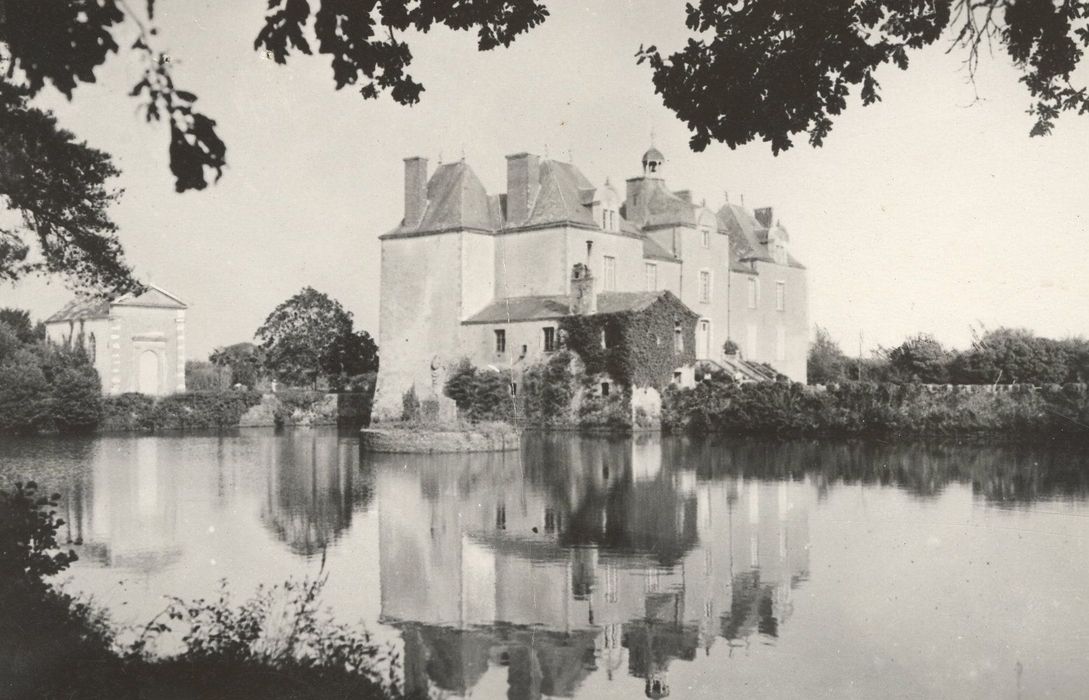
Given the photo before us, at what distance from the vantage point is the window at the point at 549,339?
35.5 metres

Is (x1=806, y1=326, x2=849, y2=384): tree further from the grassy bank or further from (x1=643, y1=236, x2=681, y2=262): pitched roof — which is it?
the grassy bank

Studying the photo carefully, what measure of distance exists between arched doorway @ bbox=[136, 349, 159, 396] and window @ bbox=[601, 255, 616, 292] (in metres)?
19.7

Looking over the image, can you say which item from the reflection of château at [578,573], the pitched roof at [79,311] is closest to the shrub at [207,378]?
the pitched roof at [79,311]

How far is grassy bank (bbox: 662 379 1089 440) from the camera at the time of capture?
25.1m

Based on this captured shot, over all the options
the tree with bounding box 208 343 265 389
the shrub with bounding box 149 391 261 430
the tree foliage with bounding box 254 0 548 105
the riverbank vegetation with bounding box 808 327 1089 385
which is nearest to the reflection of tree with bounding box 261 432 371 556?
the tree foliage with bounding box 254 0 548 105

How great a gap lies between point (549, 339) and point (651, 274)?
685cm

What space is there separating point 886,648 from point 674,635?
161cm

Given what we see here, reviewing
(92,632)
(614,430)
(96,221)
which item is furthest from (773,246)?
(92,632)

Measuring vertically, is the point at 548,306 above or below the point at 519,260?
below

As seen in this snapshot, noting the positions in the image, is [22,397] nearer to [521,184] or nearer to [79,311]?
[79,311]

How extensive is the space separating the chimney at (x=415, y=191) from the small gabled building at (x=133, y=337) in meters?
11.2

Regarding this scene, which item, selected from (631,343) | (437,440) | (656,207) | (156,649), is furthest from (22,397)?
(156,649)

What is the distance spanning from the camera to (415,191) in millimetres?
39688

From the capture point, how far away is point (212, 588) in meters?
9.35
